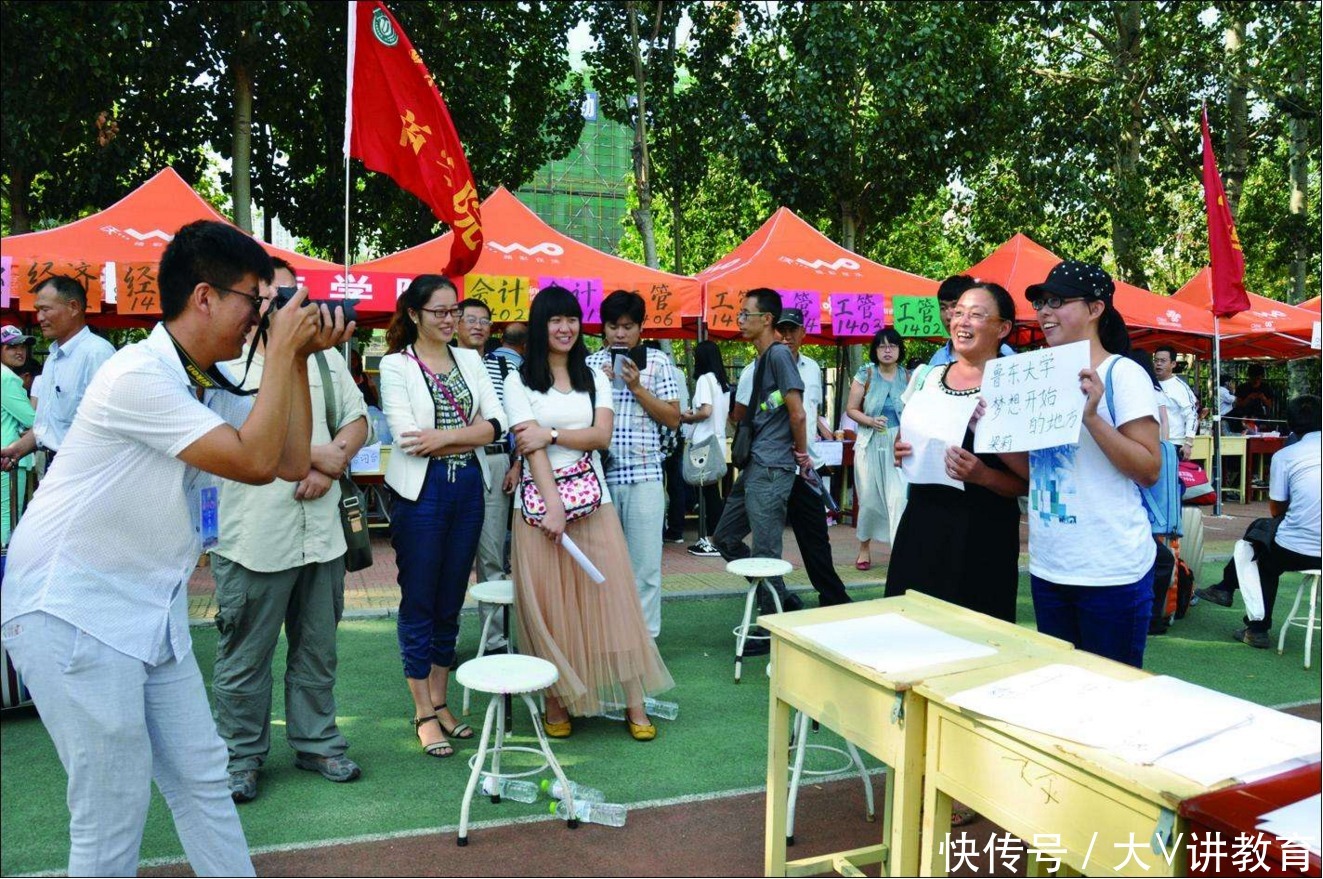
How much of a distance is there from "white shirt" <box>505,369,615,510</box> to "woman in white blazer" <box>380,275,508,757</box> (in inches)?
3.7

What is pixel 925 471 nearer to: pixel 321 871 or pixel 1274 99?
pixel 321 871

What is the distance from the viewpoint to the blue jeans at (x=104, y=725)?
6.29 ft

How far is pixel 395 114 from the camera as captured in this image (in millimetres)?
5605

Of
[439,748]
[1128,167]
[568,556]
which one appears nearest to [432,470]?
[568,556]

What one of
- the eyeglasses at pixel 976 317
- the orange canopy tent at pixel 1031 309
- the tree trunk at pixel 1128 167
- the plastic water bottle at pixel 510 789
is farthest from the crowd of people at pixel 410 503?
the tree trunk at pixel 1128 167

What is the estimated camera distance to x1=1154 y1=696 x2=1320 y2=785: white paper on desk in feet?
5.44

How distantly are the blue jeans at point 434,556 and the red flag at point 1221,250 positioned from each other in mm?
8799

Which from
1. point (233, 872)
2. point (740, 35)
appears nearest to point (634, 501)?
point (233, 872)

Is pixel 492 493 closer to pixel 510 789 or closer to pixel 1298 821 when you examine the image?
pixel 510 789

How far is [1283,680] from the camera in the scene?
17.1ft

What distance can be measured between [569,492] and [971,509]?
1.59 m

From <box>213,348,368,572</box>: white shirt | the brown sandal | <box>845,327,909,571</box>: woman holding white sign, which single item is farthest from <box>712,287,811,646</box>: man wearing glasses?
<box>845,327,909,571</box>: woman holding white sign

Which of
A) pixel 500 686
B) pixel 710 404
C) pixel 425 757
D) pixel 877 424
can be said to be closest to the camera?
pixel 500 686

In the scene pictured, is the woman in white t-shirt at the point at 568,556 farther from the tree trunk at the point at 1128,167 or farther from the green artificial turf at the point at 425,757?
the tree trunk at the point at 1128,167
